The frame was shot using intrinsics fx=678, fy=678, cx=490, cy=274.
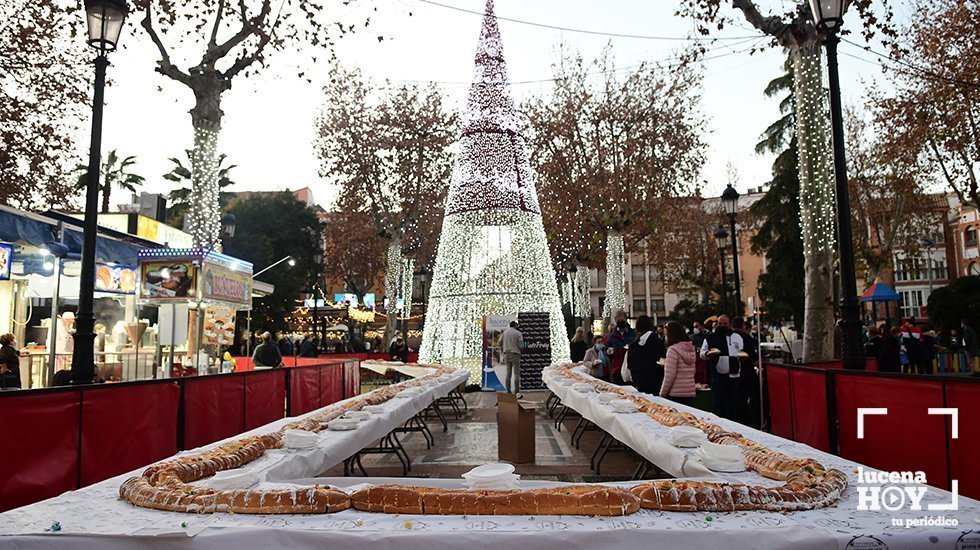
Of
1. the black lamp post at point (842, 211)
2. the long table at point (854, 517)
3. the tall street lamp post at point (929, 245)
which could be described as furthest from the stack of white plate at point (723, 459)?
the tall street lamp post at point (929, 245)

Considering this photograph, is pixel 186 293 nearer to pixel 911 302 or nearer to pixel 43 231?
pixel 43 231

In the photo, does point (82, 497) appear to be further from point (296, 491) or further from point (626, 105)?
point (626, 105)

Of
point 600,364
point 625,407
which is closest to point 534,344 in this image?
point 600,364

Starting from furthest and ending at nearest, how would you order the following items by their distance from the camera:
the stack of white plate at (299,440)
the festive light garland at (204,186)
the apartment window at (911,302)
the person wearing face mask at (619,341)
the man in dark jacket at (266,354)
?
1. the apartment window at (911,302)
2. the man in dark jacket at (266,354)
3. the festive light garland at (204,186)
4. the person wearing face mask at (619,341)
5. the stack of white plate at (299,440)

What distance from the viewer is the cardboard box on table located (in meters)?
8.40

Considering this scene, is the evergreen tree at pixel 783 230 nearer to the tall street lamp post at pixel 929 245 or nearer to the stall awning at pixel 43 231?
the tall street lamp post at pixel 929 245

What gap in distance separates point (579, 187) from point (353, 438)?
73.8ft

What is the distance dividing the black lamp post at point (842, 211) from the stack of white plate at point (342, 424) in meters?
5.11

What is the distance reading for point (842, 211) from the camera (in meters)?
7.34

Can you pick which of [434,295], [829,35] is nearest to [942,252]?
[434,295]

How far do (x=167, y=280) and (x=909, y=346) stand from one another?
19816 millimetres

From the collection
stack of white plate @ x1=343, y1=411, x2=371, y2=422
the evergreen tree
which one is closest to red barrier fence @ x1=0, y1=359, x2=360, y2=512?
stack of white plate @ x1=343, y1=411, x2=371, y2=422

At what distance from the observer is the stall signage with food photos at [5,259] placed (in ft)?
38.3

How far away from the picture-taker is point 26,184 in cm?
1880
